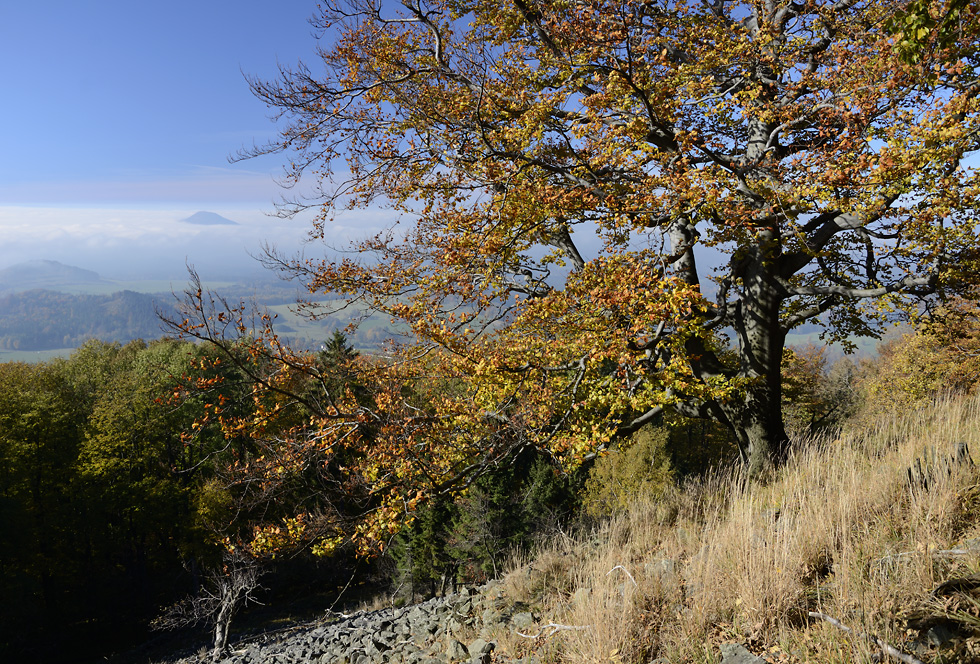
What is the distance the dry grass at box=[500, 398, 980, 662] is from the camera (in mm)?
3168

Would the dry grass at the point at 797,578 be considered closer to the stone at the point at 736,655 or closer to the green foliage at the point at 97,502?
the stone at the point at 736,655

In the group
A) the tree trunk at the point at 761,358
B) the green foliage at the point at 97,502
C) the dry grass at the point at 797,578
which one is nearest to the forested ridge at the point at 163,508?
the green foliage at the point at 97,502

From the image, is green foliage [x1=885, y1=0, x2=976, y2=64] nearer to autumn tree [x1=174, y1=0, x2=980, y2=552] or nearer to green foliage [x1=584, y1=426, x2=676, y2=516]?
autumn tree [x1=174, y1=0, x2=980, y2=552]

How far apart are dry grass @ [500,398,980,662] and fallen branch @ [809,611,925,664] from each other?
0.04 m

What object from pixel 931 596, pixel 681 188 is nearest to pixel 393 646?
pixel 931 596

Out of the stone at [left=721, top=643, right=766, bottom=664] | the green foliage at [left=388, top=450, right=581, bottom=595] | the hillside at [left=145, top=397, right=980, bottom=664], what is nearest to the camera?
the hillside at [left=145, top=397, right=980, bottom=664]

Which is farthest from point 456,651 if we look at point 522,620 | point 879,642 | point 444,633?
point 879,642

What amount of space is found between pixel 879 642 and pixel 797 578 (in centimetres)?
77

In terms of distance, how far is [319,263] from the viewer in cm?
949

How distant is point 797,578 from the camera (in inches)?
141

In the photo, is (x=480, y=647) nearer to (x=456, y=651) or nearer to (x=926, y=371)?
(x=456, y=651)

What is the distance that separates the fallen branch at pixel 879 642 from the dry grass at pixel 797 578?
0.14 ft

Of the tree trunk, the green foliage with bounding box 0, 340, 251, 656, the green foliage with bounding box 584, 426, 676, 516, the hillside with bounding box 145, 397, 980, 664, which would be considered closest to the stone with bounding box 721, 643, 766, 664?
the hillside with bounding box 145, 397, 980, 664

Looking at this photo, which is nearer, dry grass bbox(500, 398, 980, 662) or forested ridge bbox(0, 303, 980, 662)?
dry grass bbox(500, 398, 980, 662)
